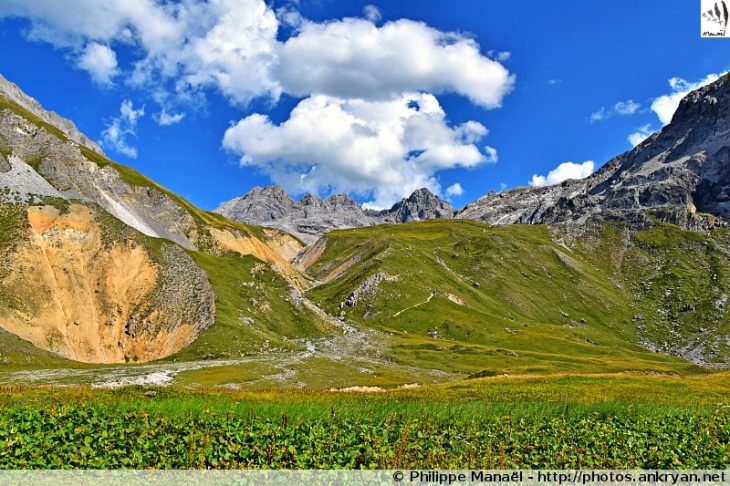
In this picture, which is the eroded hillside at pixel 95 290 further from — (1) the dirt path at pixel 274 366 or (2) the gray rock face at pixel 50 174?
(1) the dirt path at pixel 274 366

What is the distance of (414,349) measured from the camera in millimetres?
148500

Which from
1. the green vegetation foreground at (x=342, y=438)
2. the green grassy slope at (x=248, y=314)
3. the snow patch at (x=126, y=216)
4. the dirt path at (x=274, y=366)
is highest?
the snow patch at (x=126, y=216)

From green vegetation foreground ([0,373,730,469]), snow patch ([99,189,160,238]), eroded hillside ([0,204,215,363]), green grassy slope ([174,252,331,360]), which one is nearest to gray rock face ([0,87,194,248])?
snow patch ([99,189,160,238])

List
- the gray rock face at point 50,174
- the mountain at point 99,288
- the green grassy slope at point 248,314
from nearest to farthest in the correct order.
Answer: the mountain at point 99,288
the green grassy slope at point 248,314
the gray rock face at point 50,174

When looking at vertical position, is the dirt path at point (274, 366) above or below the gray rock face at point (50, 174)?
below

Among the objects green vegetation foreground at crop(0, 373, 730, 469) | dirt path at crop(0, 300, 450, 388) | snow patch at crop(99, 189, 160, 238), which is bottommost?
dirt path at crop(0, 300, 450, 388)

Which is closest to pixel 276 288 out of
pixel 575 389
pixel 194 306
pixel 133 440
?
pixel 194 306

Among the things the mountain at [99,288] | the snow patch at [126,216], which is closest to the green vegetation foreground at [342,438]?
the mountain at [99,288]

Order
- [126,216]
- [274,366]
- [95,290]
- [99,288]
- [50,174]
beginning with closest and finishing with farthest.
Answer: [274,366], [95,290], [99,288], [50,174], [126,216]

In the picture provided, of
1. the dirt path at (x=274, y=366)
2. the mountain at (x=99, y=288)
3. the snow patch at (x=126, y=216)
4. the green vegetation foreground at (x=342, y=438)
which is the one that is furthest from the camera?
the snow patch at (x=126, y=216)

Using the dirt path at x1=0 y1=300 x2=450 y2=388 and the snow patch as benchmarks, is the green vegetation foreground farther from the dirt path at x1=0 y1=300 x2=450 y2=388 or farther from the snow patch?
the snow patch

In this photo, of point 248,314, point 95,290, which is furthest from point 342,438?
point 248,314

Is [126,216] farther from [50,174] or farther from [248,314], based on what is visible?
[248,314]

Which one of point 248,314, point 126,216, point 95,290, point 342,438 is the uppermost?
point 126,216
